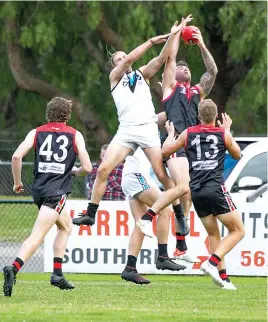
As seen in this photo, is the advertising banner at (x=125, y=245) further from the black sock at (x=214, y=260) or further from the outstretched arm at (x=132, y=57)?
the black sock at (x=214, y=260)

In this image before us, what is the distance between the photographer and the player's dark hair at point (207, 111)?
12.6 meters

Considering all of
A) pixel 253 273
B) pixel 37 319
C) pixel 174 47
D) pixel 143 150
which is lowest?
pixel 253 273

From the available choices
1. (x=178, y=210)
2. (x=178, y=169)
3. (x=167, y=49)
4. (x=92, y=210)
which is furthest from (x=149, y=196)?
(x=167, y=49)

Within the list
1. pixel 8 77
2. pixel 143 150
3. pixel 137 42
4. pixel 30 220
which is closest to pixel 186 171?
pixel 143 150

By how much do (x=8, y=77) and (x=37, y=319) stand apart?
19.8 meters

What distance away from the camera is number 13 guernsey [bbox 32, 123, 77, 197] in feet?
40.4

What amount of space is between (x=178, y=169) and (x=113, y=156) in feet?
2.63

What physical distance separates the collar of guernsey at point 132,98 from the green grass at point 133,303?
2039 mm

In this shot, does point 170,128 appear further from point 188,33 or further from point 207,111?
point 188,33

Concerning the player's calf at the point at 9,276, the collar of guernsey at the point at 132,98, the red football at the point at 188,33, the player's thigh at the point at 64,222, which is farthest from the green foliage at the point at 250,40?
the player's calf at the point at 9,276

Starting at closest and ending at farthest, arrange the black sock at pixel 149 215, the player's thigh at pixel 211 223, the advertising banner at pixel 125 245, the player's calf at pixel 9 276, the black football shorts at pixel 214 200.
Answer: the player's calf at pixel 9 276 < the black football shorts at pixel 214 200 < the player's thigh at pixel 211 223 < the black sock at pixel 149 215 < the advertising banner at pixel 125 245

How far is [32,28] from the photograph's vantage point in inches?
1030

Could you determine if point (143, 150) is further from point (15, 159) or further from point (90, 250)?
point (90, 250)

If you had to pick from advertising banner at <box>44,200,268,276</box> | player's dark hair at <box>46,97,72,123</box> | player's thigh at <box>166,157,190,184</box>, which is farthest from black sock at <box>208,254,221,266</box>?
advertising banner at <box>44,200,268,276</box>
